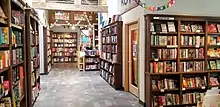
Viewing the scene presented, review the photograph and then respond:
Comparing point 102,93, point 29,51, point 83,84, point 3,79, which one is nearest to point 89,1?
point 83,84

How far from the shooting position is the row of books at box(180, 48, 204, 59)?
5.03 meters

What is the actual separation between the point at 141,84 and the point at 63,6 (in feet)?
18.1

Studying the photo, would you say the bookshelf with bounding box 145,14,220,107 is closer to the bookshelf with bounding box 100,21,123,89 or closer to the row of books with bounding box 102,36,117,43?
the bookshelf with bounding box 100,21,123,89

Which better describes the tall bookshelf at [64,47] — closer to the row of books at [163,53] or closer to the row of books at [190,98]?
the row of books at [163,53]

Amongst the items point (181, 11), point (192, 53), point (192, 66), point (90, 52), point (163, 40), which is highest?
point (181, 11)

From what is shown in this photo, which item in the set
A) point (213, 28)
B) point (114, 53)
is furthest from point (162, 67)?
point (114, 53)

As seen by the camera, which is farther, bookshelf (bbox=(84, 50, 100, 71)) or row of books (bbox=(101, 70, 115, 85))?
bookshelf (bbox=(84, 50, 100, 71))

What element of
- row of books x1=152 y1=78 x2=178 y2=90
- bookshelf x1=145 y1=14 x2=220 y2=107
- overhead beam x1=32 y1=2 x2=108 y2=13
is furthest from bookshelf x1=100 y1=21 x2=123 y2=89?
row of books x1=152 y1=78 x2=178 y2=90

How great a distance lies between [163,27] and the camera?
491cm

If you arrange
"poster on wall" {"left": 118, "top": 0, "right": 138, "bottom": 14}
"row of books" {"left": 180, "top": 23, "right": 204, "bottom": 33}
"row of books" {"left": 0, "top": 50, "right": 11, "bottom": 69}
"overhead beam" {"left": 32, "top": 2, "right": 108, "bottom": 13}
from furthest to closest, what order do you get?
1. "overhead beam" {"left": 32, "top": 2, "right": 108, "bottom": 13}
2. "poster on wall" {"left": 118, "top": 0, "right": 138, "bottom": 14}
3. "row of books" {"left": 180, "top": 23, "right": 204, "bottom": 33}
4. "row of books" {"left": 0, "top": 50, "right": 11, "bottom": 69}

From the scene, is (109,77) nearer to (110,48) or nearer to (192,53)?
(110,48)

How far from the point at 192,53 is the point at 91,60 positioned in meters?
7.07

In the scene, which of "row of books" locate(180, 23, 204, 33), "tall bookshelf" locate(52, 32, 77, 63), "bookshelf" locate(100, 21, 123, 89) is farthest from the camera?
"tall bookshelf" locate(52, 32, 77, 63)

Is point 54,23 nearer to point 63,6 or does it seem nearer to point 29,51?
point 63,6
